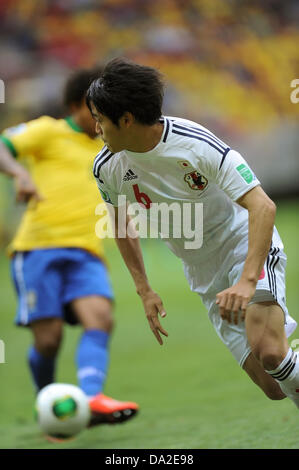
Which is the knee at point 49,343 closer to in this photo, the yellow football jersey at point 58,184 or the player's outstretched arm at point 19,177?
the yellow football jersey at point 58,184

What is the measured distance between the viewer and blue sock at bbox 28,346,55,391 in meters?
4.59

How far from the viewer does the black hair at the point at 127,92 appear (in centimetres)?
272

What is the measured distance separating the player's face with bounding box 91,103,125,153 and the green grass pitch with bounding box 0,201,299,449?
1.44m

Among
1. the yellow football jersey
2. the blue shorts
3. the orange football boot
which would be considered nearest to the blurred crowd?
the yellow football jersey

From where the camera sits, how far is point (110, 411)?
12.8 feet

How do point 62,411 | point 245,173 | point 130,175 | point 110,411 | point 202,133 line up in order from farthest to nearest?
point 110,411, point 62,411, point 130,175, point 202,133, point 245,173

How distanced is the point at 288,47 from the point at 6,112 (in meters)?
6.22

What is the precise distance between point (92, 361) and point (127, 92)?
203cm

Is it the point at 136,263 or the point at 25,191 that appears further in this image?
the point at 25,191

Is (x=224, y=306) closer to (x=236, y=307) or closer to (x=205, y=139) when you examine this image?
(x=236, y=307)

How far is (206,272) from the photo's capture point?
10.4ft

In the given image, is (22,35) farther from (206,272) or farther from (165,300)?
(206,272)

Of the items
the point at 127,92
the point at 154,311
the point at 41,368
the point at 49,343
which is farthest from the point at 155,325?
the point at 41,368
